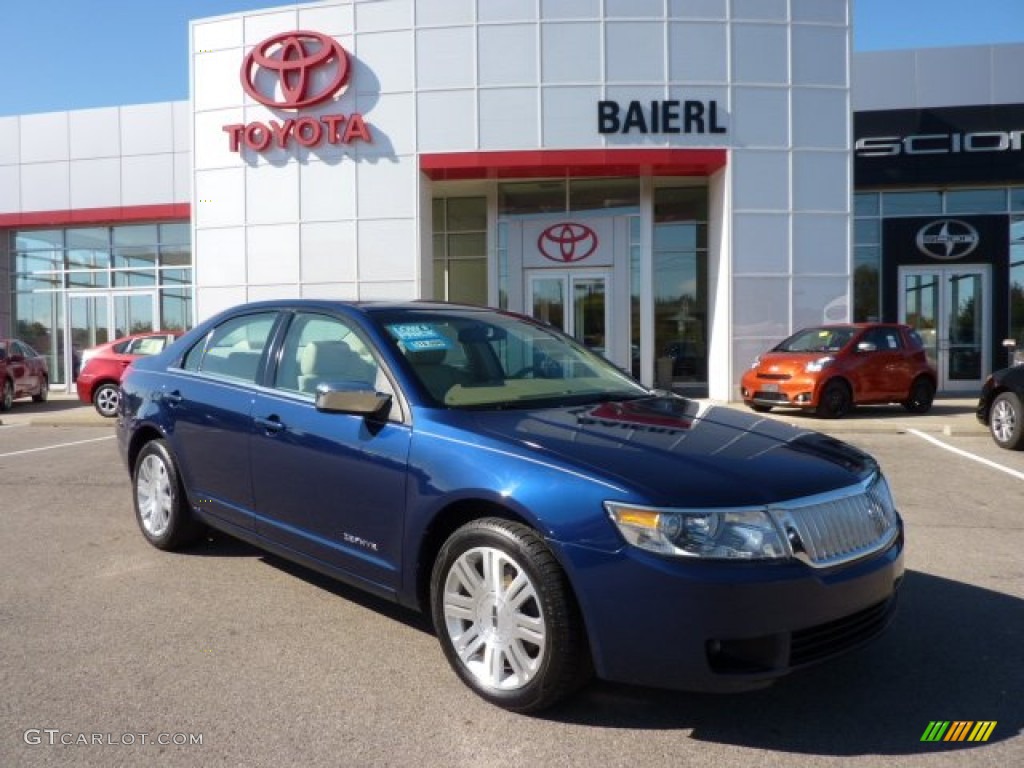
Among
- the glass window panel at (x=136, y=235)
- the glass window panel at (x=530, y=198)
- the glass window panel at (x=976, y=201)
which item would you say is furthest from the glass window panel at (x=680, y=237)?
the glass window panel at (x=136, y=235)

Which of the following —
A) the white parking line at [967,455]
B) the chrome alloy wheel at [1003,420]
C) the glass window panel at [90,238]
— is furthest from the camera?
the glass window panel at [90,238]

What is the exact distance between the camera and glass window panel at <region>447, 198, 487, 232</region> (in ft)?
63.6

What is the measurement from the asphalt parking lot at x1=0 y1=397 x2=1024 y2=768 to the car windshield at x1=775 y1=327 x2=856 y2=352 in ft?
26.9

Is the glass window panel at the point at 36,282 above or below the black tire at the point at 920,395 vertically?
above

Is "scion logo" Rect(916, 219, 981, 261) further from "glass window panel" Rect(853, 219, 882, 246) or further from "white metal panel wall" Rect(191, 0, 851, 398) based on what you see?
"white metal panel wall" Rect(191, 0, 851, 398)

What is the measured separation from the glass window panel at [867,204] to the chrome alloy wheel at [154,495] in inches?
703

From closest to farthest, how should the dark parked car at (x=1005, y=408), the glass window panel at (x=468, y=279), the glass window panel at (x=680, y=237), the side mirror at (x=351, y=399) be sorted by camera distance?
1. the side mirror at (x=351, y=399)
2. the dark parked car at (x=1005, y=408)
3. the glass window panel at (x=680, y=237)
4. the glass window panel at (x=468, y=279)

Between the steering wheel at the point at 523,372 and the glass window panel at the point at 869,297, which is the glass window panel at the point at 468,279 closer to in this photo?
the glass window panel at the point at 869,297

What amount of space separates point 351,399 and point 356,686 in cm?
115

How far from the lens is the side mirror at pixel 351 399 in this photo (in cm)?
337

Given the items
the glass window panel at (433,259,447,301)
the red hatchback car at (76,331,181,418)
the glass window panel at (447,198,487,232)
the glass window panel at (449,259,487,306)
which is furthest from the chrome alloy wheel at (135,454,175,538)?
the glass window panel at (447,198,487,232)

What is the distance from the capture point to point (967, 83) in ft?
60.3

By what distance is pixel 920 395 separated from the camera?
13.5 meters

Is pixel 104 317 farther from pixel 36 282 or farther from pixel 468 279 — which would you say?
pixel 468 279
